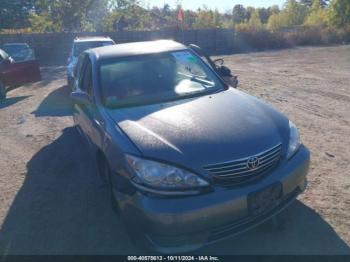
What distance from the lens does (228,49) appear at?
2659 centimetres

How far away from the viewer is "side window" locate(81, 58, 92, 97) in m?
4.31

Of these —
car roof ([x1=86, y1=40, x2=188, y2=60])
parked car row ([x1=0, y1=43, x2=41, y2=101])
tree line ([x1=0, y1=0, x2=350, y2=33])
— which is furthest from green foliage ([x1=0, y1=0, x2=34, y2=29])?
car roof ([x1=86, y1=40, x2=188, y2=60])

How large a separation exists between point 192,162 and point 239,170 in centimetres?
38

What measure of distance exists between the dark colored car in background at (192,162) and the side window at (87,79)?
1.26 ft

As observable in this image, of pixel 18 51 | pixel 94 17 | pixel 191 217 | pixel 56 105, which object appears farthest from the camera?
Answer: pixel 94 17

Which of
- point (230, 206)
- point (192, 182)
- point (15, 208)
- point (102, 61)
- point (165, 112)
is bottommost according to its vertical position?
point (15, 208)

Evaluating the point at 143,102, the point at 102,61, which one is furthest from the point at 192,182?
the point at 102,61

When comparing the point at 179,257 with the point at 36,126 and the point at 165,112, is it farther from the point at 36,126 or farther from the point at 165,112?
the point at 36,126

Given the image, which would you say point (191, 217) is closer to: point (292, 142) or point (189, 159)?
point (189, 159)

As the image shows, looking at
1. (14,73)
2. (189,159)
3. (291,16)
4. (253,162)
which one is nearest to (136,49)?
(189,159)

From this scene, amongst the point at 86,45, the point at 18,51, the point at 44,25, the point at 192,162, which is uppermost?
the point at 44,25

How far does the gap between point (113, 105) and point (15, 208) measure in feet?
5.66

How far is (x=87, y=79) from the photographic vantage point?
4527mm

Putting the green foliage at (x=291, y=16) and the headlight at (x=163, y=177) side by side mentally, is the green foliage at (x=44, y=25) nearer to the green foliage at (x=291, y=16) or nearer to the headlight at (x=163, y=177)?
the headlight at (x=163, y=177)
